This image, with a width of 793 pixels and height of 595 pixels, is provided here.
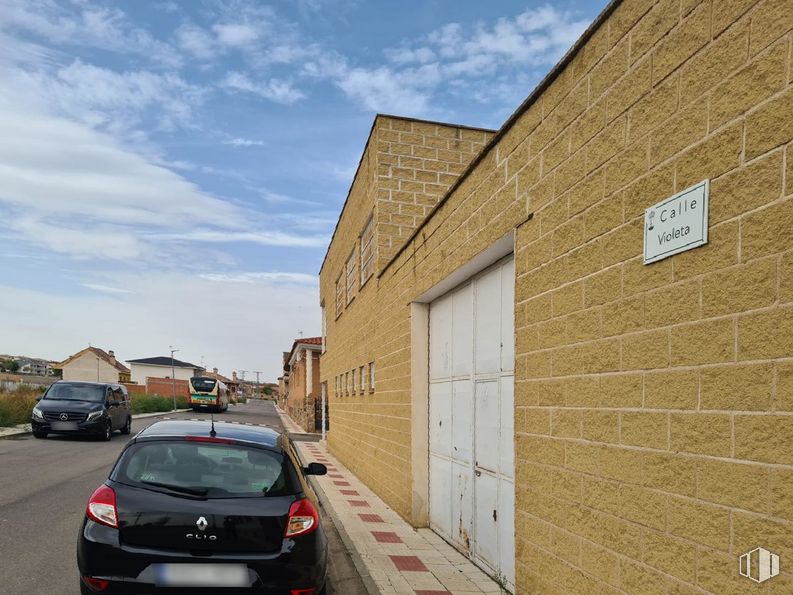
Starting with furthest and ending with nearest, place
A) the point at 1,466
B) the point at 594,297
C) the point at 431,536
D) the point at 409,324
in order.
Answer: the point at 1,466 → the point at 409,324 → the point at 431,536 → the point at 594,297

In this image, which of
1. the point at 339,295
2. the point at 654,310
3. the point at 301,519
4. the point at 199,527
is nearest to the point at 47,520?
the point at 199,527

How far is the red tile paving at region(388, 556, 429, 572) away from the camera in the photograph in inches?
249

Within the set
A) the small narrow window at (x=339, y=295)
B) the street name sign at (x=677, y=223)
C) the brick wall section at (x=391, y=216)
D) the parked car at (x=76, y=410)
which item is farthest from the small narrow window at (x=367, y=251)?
the parked car at (x=76, y=410)

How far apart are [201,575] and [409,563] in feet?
9.61

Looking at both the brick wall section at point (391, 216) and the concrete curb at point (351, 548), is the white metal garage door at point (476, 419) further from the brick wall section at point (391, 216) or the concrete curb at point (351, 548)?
the concrete curb at point (351, 548)

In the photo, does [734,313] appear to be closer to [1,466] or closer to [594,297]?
[594,297]

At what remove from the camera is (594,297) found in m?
3.79

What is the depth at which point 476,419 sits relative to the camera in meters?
6.55

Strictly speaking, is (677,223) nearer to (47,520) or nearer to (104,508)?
(104,508)

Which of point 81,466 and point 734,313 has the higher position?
point 734,313

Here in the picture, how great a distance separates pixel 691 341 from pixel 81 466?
13.1 meters

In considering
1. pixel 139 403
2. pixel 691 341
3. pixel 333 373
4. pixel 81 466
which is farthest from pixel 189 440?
pixel 139 403

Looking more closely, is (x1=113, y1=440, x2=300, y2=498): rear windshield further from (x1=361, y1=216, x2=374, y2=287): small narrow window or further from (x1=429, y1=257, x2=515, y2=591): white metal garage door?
(x1=361, y1=216, x2=374, y2=287): small narrow window

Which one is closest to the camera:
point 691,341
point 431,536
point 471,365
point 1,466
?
point 691,341
